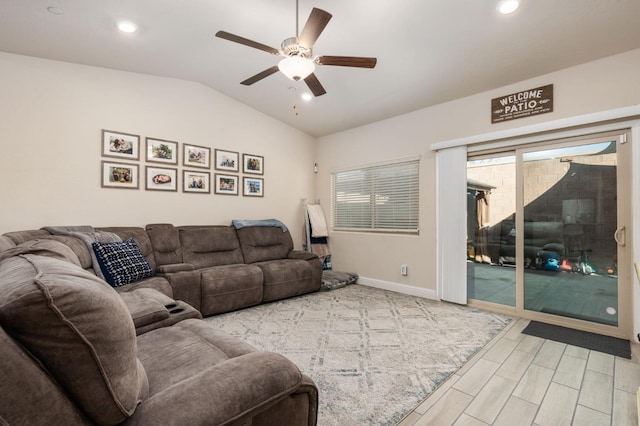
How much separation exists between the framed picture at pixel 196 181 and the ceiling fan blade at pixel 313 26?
9.09ft

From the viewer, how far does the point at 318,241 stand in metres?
5.46

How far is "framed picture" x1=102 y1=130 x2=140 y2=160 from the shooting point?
11.9 feet

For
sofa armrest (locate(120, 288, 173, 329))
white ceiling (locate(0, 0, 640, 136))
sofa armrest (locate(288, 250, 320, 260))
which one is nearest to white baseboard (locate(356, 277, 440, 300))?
sofa armrest (locate(288, 250, 320, 260))

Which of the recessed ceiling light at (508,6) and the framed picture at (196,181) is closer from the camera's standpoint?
the recessed ceiling light at (508,6)

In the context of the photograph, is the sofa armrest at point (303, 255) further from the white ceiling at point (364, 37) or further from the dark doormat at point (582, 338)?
the dark doormat at point (582, 338)

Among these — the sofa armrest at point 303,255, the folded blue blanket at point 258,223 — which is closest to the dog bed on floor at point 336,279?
the sofa armrest at point 303,255

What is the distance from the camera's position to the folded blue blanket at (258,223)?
4.57 m

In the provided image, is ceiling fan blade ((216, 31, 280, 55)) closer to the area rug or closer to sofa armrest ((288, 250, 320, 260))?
the area rug

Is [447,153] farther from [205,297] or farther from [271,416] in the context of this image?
[271,416]

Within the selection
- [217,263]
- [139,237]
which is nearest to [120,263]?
[139,237]

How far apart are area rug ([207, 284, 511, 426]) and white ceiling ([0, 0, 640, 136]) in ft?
8.86

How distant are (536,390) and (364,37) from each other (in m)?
3.13

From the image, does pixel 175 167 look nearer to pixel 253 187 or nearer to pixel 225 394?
pixel 253 187

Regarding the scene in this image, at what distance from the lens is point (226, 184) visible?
4.66m
